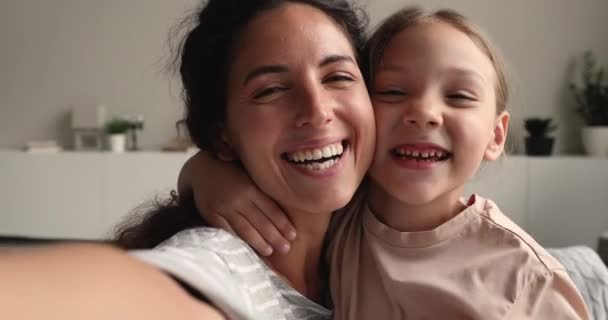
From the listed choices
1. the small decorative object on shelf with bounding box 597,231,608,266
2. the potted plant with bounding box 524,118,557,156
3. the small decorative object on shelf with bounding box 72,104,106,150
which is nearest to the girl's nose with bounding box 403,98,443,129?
the small decorative object on shelf with bounding box 597,231,608,266

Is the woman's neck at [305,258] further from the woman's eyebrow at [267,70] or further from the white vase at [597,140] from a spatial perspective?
the white vase at [597,140]

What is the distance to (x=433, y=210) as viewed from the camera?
103 centimetres

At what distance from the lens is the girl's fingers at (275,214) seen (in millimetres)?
965

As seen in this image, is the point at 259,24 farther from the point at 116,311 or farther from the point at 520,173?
the point at 520,173

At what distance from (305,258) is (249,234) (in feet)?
0.53

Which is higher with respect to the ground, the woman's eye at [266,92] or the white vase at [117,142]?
the woman's eye at [266,92]

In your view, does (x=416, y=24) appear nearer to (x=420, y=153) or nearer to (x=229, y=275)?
(x=420, y=153)

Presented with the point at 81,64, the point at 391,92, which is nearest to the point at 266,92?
the point at 391,92

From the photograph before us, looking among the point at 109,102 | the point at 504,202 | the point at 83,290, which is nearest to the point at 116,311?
the point at 83,290

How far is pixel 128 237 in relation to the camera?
110 centimetres

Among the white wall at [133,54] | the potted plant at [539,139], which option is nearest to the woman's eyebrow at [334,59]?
the potted plant at [539,139]

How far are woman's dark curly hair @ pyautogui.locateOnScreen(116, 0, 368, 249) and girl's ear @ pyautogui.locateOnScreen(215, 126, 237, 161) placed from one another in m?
0.01

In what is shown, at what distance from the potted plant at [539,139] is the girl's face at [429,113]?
246 centimetres

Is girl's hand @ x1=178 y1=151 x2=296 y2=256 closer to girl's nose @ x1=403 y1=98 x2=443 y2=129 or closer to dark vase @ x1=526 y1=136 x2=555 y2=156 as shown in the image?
girl's nose @ x1=403 y1=98 x2=443 y2=129
